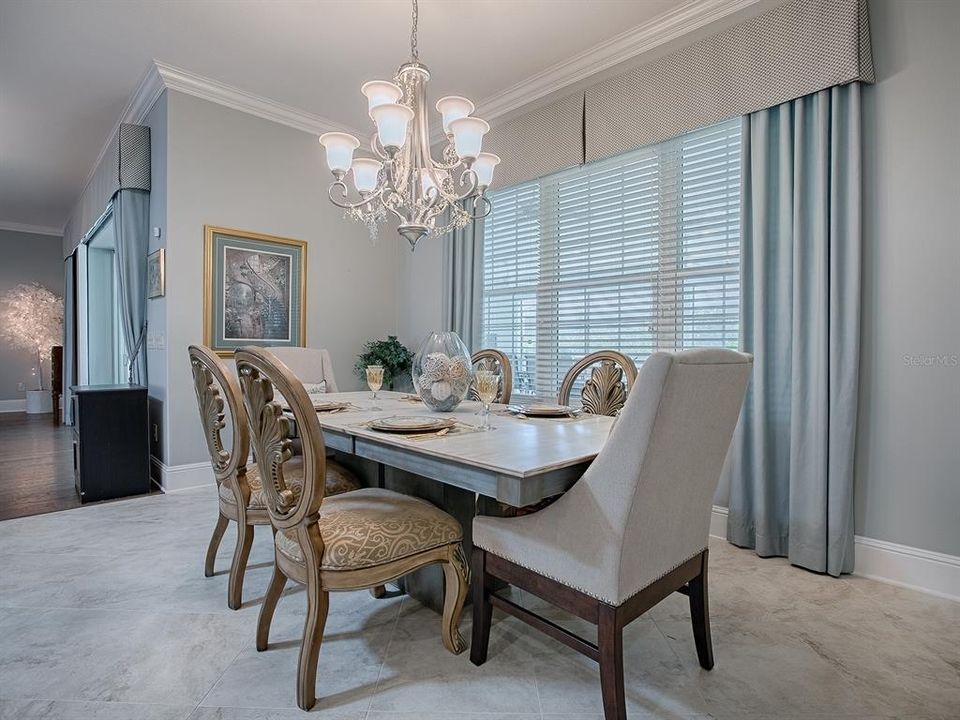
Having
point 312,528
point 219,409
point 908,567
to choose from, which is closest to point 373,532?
point 312,528

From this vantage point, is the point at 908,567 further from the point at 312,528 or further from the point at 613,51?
the point at 613,51

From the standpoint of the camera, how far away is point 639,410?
44.3 inches

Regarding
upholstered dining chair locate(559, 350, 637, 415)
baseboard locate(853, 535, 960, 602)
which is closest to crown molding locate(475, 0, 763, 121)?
upholstered dining chair locate(559, 350, 637, 415)

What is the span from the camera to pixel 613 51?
3.05 m

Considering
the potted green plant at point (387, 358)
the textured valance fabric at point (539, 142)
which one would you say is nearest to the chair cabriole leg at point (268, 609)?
the potted green plant at point (387, 358)

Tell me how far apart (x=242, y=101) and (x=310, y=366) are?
2.11m

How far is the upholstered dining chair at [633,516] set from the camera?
3.76 ft

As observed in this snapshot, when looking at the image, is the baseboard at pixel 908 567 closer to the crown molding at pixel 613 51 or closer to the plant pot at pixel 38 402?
the crown molding at pixel 613 51

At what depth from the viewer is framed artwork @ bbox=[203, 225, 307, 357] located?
3.63 metres

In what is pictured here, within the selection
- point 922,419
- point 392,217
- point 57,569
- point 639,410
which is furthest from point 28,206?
point 922,419

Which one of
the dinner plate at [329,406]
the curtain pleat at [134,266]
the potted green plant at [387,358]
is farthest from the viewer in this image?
the potted green plant at [387,358]

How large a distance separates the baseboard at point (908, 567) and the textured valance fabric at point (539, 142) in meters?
2.40

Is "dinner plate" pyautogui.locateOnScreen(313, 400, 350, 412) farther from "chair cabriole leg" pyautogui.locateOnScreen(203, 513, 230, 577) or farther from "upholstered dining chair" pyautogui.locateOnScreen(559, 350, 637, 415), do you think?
"upholstered dining chair" pyautogui.locateOnScreen(559, 350, 637, 415)

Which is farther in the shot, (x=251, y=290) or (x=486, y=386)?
(x=251, y=290)
